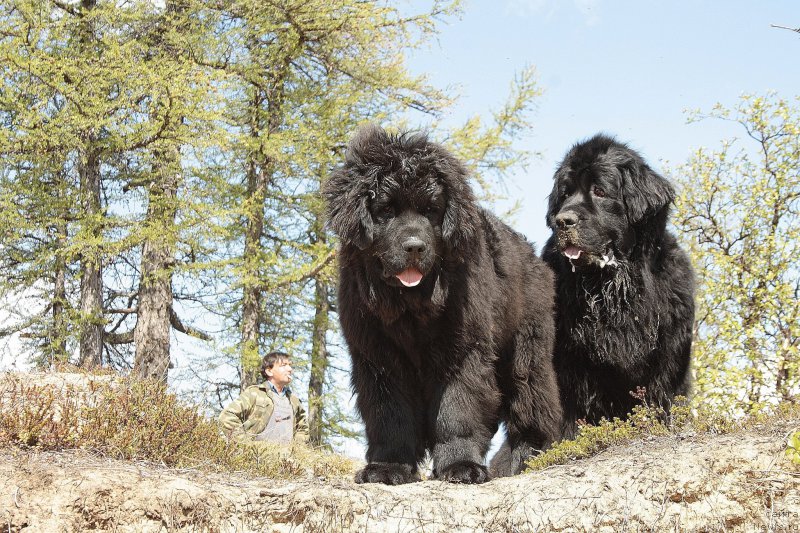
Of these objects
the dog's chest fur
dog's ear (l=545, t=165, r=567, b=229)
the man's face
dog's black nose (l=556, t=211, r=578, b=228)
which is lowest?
the man's face

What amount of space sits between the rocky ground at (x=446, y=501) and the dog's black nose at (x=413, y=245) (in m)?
1.44

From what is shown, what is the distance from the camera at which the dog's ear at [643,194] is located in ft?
21.1

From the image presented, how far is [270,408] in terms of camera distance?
1020 cm

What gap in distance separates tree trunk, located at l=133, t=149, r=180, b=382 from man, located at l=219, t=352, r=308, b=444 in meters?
4.28

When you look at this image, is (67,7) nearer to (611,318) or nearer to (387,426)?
(611,318)

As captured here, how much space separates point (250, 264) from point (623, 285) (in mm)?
9706

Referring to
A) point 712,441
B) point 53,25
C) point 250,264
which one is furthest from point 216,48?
point 712,441

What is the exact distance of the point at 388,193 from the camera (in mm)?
5031

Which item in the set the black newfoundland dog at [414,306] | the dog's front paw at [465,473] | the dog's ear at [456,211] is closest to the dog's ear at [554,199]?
the black newfoundland dog at [414,306]

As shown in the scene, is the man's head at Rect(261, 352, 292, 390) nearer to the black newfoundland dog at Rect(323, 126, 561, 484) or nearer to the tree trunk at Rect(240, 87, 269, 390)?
the tree trunk at Rect(240, 87, 269, 390)

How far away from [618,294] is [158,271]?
10137 millimetres

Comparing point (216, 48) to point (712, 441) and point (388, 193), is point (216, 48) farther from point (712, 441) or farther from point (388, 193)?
point (712, 441)

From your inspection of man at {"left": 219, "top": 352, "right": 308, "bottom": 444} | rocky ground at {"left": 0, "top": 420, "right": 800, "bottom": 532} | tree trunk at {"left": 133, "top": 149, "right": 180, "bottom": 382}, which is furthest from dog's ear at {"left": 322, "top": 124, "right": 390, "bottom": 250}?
tree trunk at {"left": 133, "top": 149, "right": 180, "bottom": 382}

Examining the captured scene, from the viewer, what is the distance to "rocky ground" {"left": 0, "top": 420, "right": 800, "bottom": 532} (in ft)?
14.7
